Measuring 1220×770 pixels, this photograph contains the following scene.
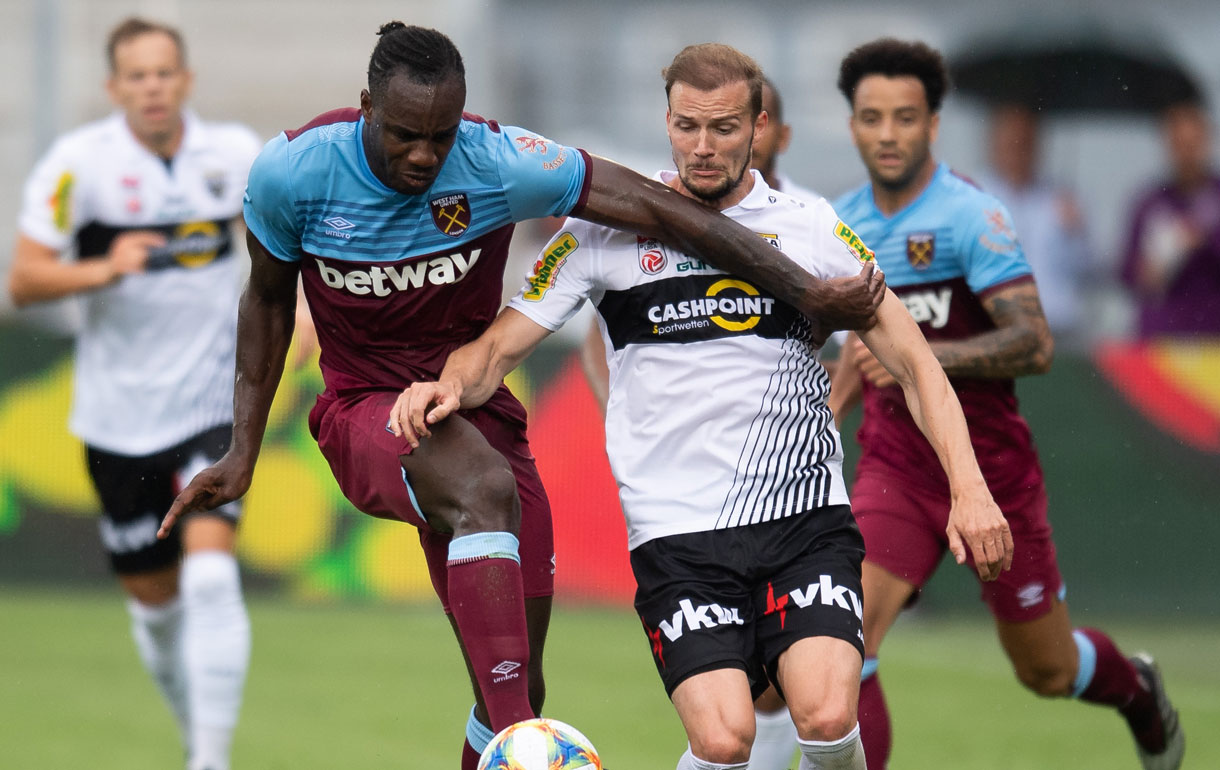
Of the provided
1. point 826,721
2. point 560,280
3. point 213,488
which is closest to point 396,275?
point 560,280

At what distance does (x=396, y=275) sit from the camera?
508 centimetres

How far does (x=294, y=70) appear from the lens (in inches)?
647

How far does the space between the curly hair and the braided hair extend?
6.77ft

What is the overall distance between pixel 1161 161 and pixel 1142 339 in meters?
5.44

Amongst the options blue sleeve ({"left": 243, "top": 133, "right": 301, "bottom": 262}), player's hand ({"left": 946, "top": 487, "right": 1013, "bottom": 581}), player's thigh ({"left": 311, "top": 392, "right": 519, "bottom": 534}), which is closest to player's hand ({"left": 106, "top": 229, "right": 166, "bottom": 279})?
blue sleeve ({"left": 243, "top": 133, "right": 301, "bottom": 262})

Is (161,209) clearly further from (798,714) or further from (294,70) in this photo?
(294,70)

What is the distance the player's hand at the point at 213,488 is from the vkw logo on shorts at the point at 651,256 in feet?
4.45

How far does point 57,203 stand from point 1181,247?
7.12 meters

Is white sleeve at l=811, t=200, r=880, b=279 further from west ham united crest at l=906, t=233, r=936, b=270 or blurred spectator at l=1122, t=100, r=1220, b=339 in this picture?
blurred spectator at l=1122, t=100, r=1220, b=339

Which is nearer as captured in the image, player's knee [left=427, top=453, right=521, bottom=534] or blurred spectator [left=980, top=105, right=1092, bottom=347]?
player's knee [left=427, top=453, right=521, bottom=534]

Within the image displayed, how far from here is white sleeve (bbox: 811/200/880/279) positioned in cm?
516

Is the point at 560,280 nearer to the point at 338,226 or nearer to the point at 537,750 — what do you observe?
the point at 338,226

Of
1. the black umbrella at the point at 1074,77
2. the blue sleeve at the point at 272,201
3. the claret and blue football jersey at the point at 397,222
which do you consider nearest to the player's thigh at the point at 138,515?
the claret and blue football jersey at the point at 397,222

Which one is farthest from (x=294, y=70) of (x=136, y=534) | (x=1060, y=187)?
(x=136, y=534)
